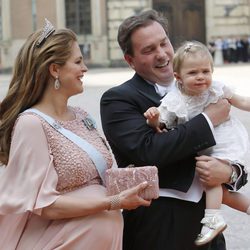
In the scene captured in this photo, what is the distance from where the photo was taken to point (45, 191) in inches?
105

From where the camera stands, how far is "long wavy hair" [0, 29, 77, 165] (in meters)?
2.76

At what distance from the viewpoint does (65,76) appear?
2816 millimetres

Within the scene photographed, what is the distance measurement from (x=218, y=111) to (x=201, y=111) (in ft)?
0.26

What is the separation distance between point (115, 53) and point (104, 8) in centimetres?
214

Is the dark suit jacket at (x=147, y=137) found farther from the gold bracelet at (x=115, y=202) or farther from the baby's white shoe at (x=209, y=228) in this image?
the gold bracelet at (x=115, y=202)

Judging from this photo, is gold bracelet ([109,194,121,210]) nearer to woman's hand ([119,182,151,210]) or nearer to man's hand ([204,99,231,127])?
woman's hand ([119,182,151,210])

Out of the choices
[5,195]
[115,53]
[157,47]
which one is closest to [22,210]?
[5,195]

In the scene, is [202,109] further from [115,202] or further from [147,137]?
[115,202]

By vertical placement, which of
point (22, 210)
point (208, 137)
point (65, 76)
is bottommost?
point (22, 210)

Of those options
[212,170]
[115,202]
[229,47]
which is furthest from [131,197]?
[229,47]

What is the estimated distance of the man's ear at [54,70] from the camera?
2777 millimetres

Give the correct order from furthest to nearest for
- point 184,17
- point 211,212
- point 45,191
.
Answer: point 184,17, point 211,212, point 45,191

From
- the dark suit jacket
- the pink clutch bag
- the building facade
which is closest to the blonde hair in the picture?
the dark suit jacket

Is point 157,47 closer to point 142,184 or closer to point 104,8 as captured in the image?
point 142,184
